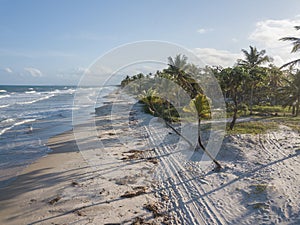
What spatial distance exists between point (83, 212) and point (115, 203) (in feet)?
3.30

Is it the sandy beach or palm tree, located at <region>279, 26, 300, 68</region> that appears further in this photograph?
palm tree, located at <region>279, 26, 300, 68</region>

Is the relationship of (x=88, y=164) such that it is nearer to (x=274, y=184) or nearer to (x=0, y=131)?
(x=274, y=184)

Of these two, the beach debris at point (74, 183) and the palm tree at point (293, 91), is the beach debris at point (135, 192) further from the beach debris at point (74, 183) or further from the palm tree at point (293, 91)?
the palm tree at point (293, 91)

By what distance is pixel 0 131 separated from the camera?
750 inches

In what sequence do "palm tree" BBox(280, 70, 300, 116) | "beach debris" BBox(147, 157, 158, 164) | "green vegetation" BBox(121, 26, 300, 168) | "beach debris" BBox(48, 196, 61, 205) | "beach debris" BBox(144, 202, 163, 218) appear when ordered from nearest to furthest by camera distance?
"beach debris" BBox(144, 202, 163, 218)
"beach debris" BBox(48, 196, 61, 205)
"beach debris" BBox(147, 157, 158, 164)
"green vegetation" BBox(121, 26, 300, 168)
"palm tree" BBox(280, 70, 300, 116)

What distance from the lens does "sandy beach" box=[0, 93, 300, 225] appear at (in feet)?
22.4

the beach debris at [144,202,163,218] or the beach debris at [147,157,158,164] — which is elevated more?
the beach debris at [144,202,163,218]

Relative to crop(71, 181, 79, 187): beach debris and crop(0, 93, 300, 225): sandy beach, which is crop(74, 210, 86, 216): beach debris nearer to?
crop(0, 93, 300, 225): sandy beach

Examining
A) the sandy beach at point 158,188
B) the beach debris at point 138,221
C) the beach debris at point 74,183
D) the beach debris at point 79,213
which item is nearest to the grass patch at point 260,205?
the sandy beach at point 158,188

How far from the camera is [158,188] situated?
8.62 meters

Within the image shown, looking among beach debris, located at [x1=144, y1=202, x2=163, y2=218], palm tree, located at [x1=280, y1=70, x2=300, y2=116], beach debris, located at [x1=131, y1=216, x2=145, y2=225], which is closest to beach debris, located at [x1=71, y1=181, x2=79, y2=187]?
beach debris, located at [x1=144, y1=202, x2=163, y2=218]

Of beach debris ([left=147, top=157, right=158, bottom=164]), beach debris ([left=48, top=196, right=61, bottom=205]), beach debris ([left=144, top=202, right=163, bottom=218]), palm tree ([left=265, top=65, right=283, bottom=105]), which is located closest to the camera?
beach debris ([left=144, top=202, right=163, bottom=218])

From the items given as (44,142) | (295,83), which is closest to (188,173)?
(44,142)

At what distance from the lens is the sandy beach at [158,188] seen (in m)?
6.82
